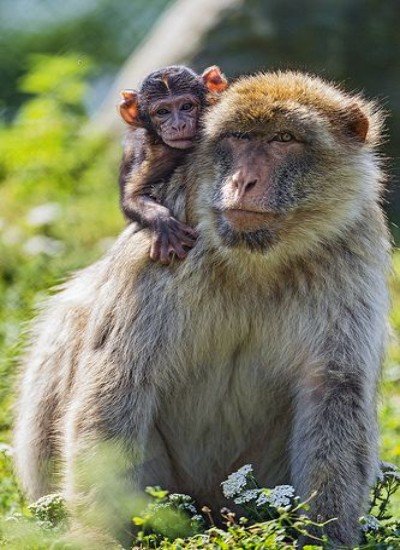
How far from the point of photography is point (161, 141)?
569 centimetres

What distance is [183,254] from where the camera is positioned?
17.1 ft

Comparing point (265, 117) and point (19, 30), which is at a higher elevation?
point (19, 30)

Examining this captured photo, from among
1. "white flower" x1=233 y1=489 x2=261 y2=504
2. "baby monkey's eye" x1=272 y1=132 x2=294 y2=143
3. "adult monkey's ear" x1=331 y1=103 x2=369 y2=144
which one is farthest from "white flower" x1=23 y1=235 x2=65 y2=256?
"white flower" x1=233 y1=489 x2=261 y2=504

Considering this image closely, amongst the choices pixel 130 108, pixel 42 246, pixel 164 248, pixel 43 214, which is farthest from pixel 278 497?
pixel 43 214

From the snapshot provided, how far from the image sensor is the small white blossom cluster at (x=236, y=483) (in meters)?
5.03

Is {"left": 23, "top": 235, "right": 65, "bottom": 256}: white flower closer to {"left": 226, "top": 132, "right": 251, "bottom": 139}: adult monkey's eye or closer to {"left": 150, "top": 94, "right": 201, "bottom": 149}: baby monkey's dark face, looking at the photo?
{"left": 150, "top": 94, "right": 201, "bottom": 149}: baby monkey's dark face

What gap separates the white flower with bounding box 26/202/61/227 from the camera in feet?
31.9

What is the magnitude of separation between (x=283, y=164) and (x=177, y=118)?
0.83 m

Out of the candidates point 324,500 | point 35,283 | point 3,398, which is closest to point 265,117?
point 324,500

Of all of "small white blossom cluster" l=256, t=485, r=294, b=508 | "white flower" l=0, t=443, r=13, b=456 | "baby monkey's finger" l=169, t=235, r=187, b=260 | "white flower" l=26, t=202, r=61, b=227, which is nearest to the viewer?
"small white blossom cluster" l=256, t=485, r=294, b=508

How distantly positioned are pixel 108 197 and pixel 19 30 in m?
4.91

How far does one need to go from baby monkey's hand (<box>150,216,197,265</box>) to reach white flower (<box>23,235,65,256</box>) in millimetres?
4040

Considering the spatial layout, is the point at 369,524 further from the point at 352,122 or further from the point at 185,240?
the point at 352,122

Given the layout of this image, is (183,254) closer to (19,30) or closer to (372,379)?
(372,379)
